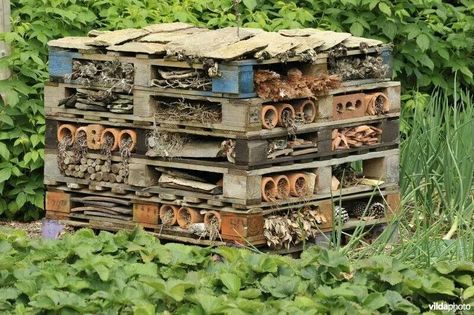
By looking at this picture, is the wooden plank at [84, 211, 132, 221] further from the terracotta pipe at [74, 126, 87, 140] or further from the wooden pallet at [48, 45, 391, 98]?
the wooden pallet at [48, 45, 391, 98]

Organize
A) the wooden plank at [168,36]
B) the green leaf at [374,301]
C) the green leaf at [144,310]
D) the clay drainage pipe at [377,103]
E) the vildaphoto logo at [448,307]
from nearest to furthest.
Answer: the green leaf at [144,310], the green leaf at [374,301], the vildaphoto logo at [448,307], the wooden plank at [168,36], the clay drainage pipe at [377,103]

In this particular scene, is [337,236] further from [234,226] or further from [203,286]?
[203,286]

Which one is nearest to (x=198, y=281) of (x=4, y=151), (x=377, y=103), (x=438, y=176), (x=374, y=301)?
(x=374, y=301)

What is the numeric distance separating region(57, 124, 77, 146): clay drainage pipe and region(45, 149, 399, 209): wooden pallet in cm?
11

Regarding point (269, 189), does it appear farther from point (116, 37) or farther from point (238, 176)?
point (116, 37)

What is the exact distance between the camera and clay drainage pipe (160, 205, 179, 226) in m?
6.83

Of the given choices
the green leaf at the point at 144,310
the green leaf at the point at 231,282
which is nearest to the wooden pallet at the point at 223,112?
the green leaf at the point at 231,282

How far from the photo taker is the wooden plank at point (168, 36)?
6.96 m

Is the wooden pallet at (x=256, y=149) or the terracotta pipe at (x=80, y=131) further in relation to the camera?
the terracotta pipe at (x=80, y=131)

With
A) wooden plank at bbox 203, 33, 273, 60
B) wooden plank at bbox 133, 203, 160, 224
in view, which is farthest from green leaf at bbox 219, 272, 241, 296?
wooden plank at bbox 133, 203, 160, 224

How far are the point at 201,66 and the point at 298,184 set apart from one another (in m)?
0.83

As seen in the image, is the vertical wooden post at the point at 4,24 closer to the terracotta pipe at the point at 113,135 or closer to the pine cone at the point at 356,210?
the terracotta pipe at the point at 113,135

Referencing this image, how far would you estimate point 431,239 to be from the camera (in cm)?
620

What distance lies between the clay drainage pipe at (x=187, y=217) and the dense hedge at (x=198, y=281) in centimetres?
172
